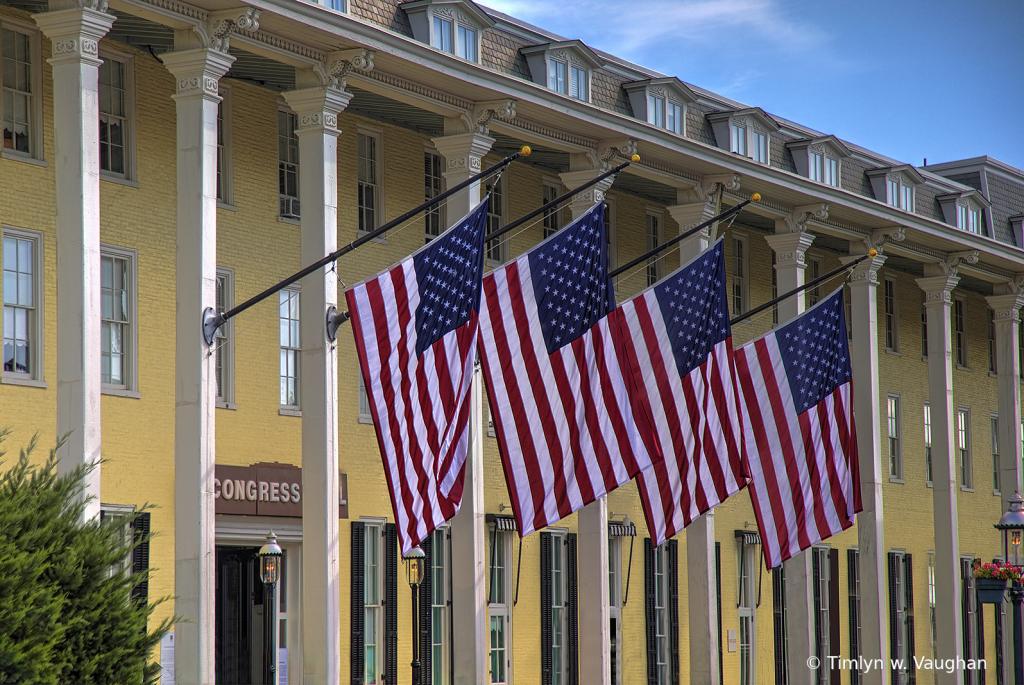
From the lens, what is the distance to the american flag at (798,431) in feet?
82.6

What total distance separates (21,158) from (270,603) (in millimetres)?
8329

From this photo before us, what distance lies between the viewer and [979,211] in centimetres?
4250

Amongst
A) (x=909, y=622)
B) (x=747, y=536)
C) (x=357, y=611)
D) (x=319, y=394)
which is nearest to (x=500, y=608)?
(x=357, y=611)

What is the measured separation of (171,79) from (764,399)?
441 inches

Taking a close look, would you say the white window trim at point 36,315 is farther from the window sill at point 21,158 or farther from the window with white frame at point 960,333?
the window with white frame at point 960,333

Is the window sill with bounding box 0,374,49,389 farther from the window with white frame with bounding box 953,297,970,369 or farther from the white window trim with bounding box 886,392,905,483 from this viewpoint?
the window with white frame with bounding box 953,297,970,369

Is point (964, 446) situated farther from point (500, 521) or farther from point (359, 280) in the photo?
point (359, 280)

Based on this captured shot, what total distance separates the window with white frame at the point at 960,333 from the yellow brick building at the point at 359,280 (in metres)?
3.69

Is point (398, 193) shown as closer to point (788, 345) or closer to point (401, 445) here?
point (788, 345)

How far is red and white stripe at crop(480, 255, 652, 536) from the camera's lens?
19.8 meters

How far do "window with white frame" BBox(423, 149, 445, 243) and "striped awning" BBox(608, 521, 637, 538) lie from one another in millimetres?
7716

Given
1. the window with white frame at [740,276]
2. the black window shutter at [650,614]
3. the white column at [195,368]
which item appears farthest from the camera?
the window with white frame at [740,276]

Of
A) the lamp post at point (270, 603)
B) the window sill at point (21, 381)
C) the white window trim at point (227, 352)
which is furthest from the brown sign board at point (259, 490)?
the window sill at point (21, 381)

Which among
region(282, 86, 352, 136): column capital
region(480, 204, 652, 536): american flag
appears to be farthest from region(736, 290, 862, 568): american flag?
region(282, 86, 352, 136): column capital
